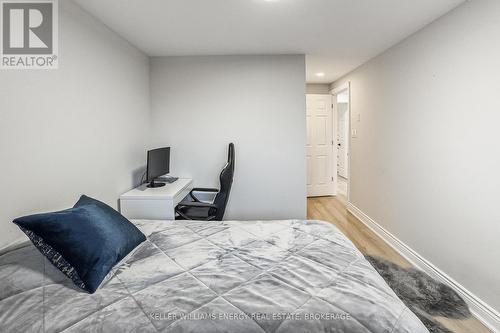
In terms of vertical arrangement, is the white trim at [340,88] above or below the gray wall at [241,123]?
above

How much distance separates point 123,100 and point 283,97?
1.93 meters

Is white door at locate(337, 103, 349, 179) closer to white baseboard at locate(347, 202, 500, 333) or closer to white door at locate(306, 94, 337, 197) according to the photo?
white door at locate(306, 94, 337, 197)

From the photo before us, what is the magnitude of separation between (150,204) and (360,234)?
274 centimetres

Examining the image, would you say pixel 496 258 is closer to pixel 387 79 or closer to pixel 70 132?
pixel 387 79

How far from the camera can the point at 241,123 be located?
11.5 feet

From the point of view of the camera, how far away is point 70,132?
199 cm

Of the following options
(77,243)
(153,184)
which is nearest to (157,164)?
(153,184)

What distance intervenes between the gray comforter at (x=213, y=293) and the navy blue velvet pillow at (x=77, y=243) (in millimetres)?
55

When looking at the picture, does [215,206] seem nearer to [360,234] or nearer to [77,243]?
[77,243]

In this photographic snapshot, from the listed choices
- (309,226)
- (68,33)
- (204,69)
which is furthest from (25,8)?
(309,226)

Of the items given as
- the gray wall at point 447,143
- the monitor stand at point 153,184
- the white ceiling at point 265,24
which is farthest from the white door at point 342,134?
the monitor stand at point 153,184

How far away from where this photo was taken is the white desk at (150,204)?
8.37 feet

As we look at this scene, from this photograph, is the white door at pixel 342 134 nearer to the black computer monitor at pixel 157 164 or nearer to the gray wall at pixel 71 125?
the black computer monitor at pixel 157 164

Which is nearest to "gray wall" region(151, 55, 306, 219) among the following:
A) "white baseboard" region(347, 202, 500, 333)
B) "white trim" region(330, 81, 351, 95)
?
"white baseboard" region(347, 202, 500, 333)
